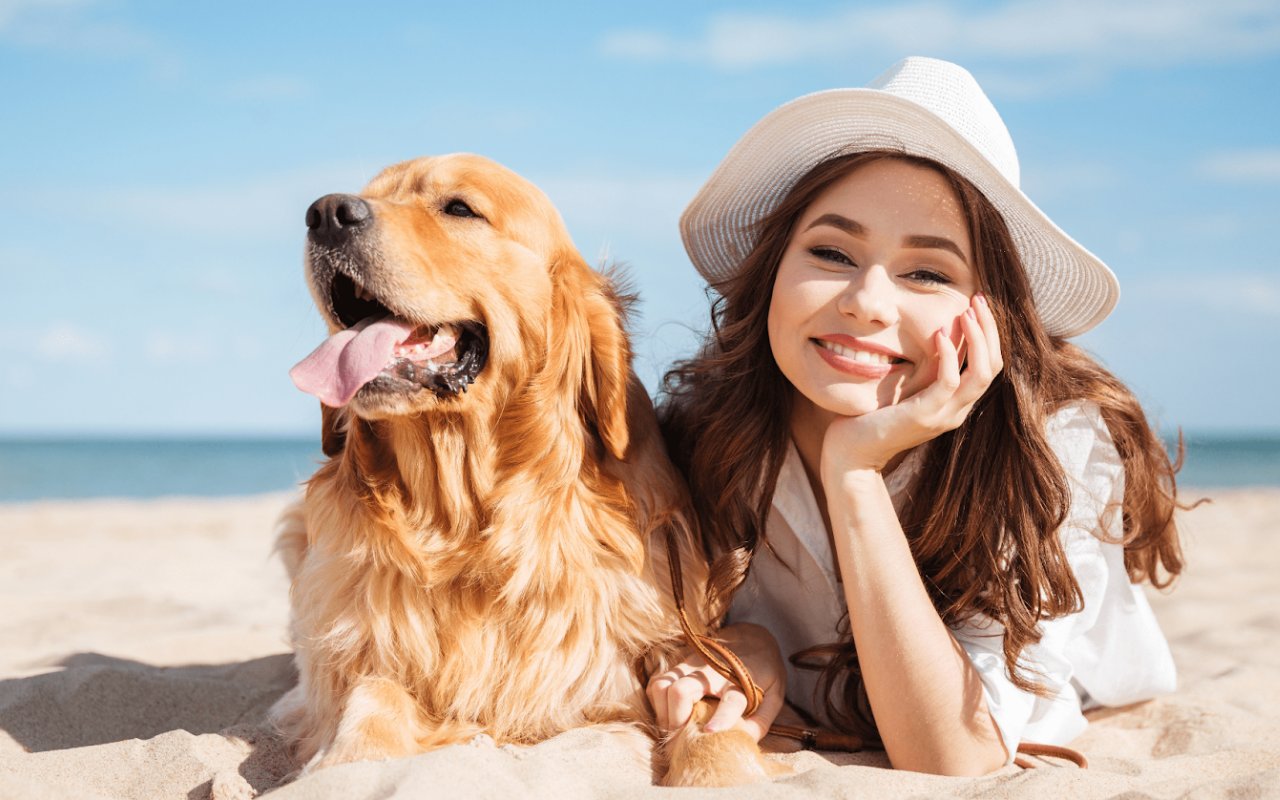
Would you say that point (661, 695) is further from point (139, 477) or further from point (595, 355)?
point (139, 477)

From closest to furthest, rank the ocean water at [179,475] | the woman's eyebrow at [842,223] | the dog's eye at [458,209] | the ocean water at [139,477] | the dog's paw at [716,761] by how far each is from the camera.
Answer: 1. the dog's paw at [716,761]
2. the woman's eyebrow at [842,223]
3. the dog's eye at [458,209]
4. the ocean water at [139,477]
5. the ocean water at [179,475]

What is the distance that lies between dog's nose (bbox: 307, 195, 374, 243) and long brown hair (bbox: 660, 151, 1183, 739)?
1129mm

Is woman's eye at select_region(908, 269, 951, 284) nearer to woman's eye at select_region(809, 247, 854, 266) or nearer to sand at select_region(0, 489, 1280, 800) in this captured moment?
woman's eye at select_region(809, 247, 854, 266)

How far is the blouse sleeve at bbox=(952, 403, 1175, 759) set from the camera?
9.68ft

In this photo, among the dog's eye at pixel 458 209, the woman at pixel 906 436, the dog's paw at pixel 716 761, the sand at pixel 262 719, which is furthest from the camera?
the dog's eye at pixel 458 209

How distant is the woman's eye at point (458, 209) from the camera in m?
2.99

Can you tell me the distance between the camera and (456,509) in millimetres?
2875

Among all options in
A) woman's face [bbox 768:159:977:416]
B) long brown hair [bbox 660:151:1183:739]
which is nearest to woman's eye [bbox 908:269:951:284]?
woman's face [bbox 768:159:977:416]

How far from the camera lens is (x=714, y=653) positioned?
289 centimetres

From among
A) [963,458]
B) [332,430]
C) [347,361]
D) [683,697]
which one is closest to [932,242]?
[963,458]

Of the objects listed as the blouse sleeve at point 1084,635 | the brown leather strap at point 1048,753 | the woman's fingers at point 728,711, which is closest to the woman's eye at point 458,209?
the woman's fingers at point 728,711

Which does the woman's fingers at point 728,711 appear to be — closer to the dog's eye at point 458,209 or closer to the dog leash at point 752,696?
the dog leash at point 752,696

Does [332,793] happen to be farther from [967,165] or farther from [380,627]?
[967,165]

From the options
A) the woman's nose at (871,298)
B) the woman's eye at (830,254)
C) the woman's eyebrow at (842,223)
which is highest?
the woman's eyebrow at (842,223)
